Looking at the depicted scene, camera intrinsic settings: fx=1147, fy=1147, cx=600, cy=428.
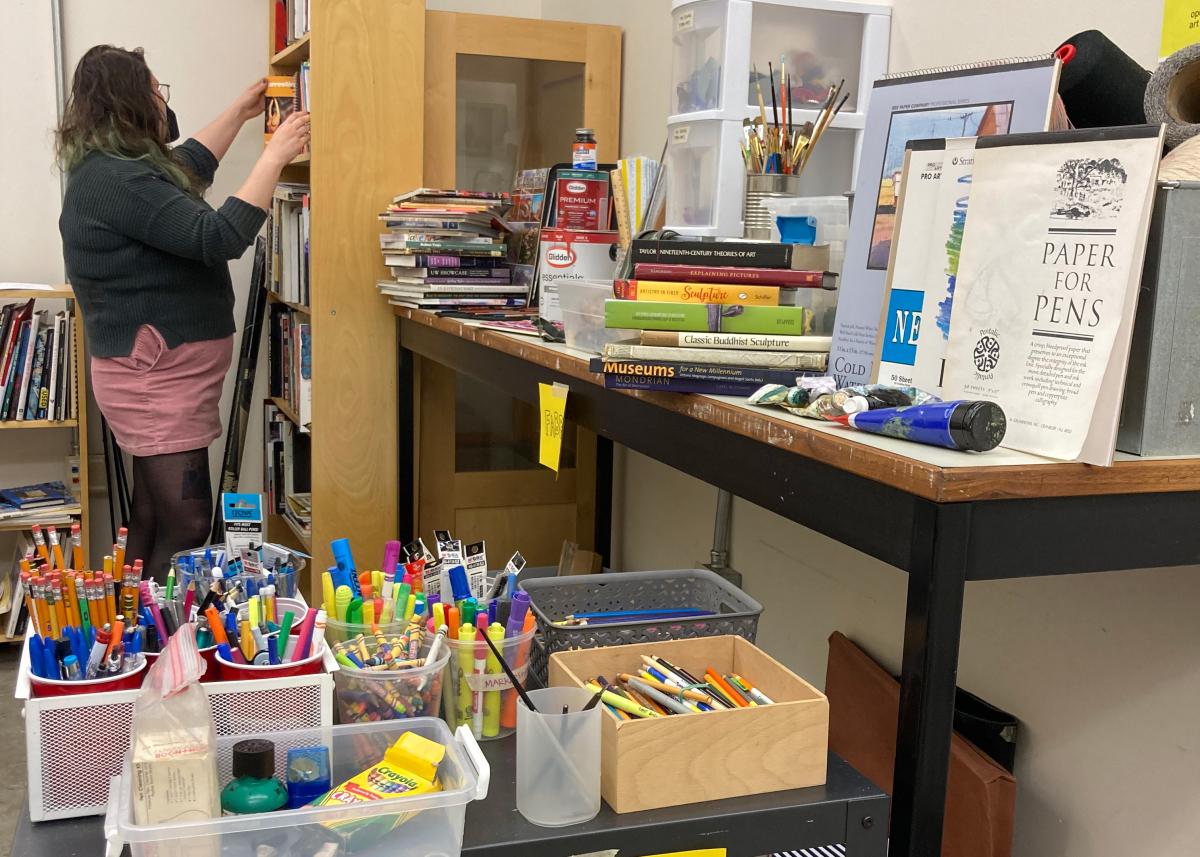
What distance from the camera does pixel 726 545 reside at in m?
2.40

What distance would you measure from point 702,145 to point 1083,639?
970 mm

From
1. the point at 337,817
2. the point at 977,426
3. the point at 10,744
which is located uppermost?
the point at 977,426

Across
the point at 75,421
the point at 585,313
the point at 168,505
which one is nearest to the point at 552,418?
the point at 585,313

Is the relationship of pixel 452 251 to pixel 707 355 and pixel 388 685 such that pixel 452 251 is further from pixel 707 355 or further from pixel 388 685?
pixel 388 685

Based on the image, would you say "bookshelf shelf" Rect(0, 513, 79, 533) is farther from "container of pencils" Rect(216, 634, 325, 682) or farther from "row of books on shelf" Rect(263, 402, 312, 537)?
"container of pencils" Rect(216, 634, 325, 682)

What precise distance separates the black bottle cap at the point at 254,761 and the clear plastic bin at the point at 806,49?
1304 millimetres

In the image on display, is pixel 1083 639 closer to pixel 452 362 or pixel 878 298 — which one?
pixel 878 298

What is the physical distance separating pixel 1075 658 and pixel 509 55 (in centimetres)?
196

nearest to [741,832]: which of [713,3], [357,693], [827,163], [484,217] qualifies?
[357,693]

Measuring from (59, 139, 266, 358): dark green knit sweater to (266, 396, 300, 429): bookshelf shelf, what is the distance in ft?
1.81

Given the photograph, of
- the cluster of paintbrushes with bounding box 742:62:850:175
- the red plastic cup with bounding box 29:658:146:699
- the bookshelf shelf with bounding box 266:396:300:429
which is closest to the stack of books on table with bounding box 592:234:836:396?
the cluster of paintbrushes with bounding box 742:62:850:175

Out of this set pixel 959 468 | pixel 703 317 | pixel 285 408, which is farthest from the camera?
pixel 285 408

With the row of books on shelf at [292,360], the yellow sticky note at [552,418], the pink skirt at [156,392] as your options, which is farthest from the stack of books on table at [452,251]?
the yellow sticky note at [552,418]

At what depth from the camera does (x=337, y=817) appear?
0.93m
